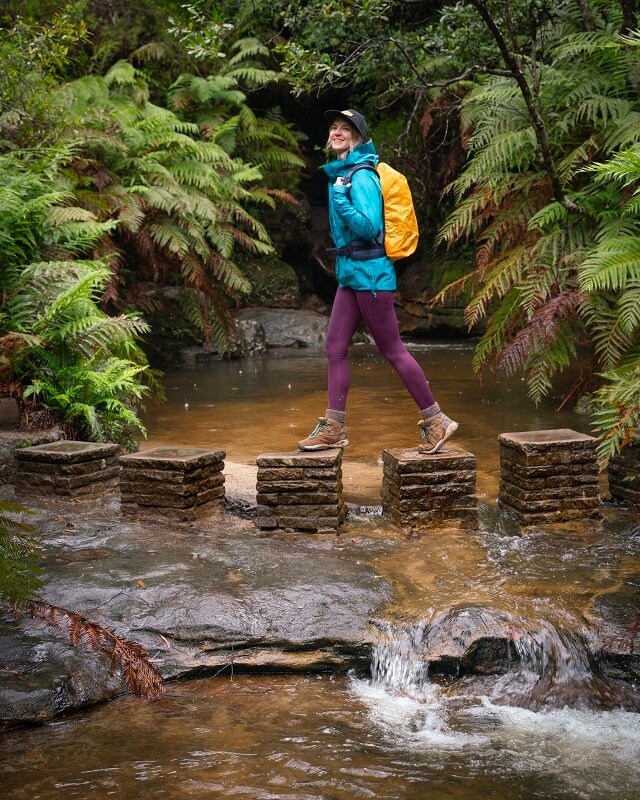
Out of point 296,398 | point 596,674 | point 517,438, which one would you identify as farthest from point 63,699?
point 296,398

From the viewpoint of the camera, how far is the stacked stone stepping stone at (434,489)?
4883mm

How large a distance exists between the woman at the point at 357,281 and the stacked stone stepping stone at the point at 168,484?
0.62 meters

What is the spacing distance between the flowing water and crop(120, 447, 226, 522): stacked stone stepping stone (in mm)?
910

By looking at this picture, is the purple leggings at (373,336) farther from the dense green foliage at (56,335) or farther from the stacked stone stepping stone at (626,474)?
the dense green foliage at (56,335)

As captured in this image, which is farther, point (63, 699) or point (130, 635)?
point (130, 635)

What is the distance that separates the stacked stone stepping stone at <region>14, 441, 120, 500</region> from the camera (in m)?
5.55

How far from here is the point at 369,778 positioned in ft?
9.66

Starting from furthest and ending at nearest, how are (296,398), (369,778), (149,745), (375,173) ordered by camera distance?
1. (296,398)
2. (375,173)
3. (149,745)
4. (369,778)

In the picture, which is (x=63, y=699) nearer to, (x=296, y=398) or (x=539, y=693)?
(x=539, y=693)

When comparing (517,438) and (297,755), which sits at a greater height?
(517,438)

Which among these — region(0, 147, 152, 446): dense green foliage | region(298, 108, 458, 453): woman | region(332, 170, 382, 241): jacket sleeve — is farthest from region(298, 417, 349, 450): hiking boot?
region(0, 147, 152, 446): dense green foliage

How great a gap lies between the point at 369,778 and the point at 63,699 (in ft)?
4.19

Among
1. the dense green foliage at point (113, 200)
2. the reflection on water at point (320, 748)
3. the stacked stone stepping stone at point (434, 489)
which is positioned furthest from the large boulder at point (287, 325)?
the reflection on water at point (320, 748)

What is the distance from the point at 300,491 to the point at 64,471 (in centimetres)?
166
